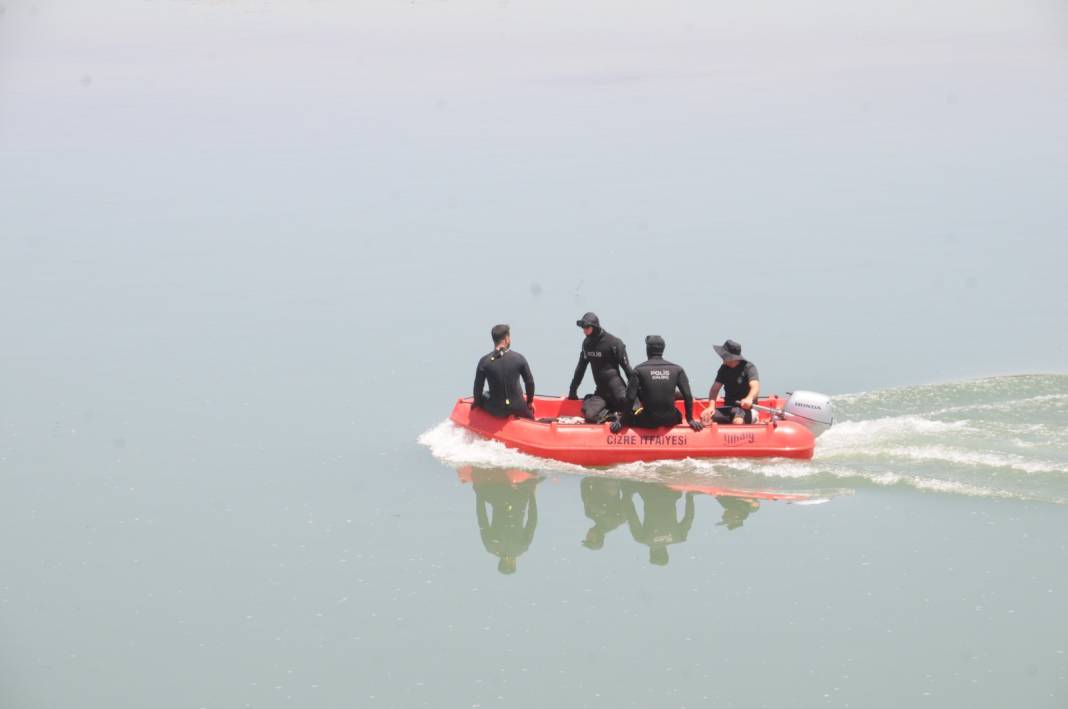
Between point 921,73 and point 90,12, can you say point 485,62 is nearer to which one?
point 921,73

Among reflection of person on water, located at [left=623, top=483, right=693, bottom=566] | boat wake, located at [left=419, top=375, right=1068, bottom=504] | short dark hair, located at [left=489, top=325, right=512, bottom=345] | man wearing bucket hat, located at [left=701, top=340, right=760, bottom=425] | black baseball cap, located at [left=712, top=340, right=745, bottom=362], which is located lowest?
reflection of person on water, located at [left=623, top=483, right=693, bottom=566]

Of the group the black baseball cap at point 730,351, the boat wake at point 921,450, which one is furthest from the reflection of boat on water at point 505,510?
the black baseball cap at point 730,351

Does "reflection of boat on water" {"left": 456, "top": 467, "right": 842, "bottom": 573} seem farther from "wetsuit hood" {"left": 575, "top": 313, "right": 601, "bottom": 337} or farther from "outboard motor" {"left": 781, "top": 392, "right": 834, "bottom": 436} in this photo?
"wetsuit hood" {"left": 575, "top": 313, "right": 601, "bottom": 337}

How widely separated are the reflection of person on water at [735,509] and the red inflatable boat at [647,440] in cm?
76

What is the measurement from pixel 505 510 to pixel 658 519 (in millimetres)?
1560

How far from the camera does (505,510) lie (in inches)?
590

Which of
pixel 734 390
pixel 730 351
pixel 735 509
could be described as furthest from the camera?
pixel 734 390

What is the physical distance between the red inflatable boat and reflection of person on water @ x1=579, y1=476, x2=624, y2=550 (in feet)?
1.04

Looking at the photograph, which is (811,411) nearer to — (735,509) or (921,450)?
(921,450)

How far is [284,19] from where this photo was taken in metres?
42.9

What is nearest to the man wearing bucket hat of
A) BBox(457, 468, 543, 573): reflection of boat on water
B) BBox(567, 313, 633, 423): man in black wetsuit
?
BBox(567, 313, 633, 423): man in black wetsuit

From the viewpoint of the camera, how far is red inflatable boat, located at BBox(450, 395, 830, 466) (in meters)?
15.4

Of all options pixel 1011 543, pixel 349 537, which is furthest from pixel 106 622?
pixel 1011 543

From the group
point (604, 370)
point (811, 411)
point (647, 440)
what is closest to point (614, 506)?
point (647, 440)
